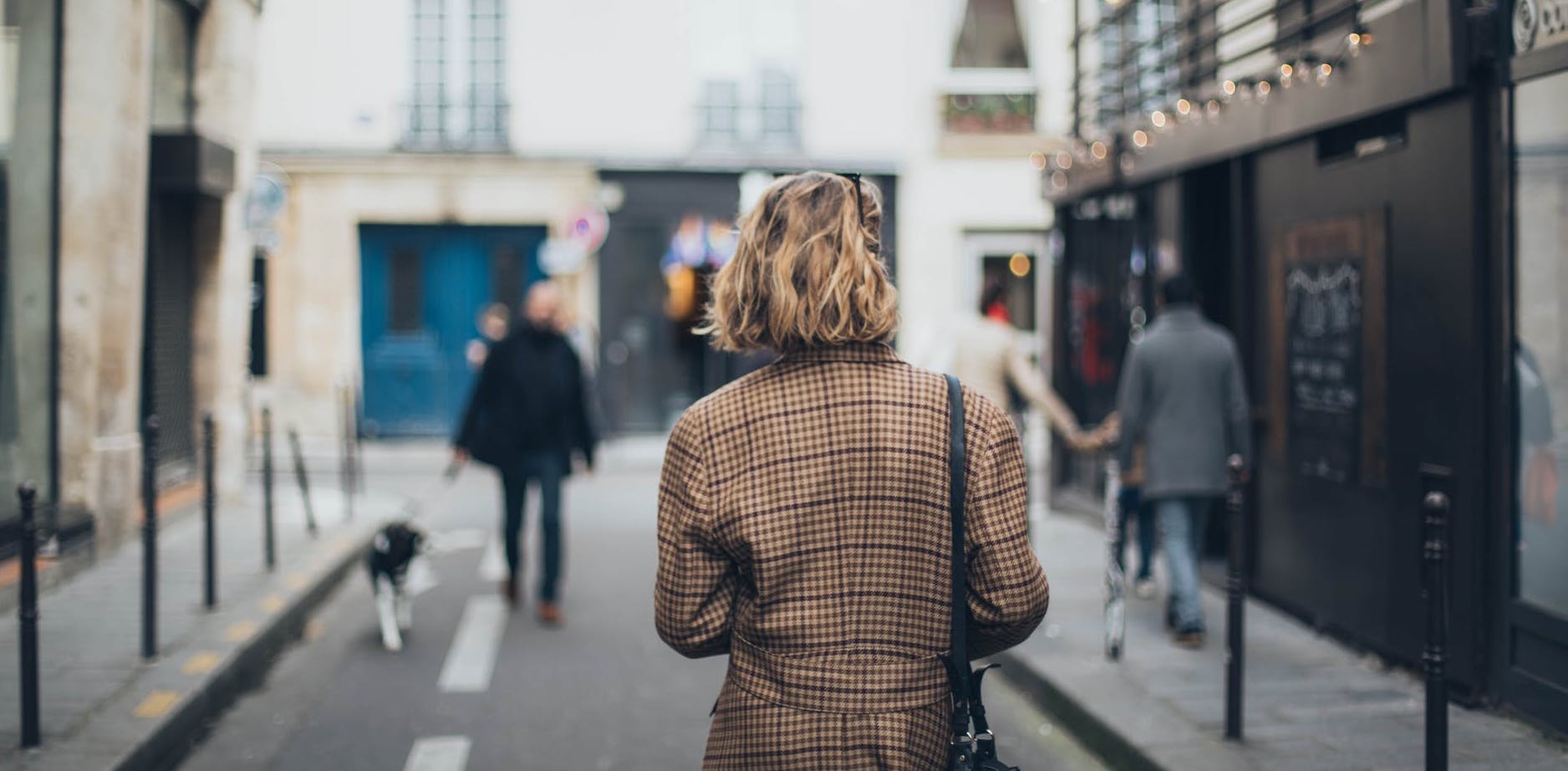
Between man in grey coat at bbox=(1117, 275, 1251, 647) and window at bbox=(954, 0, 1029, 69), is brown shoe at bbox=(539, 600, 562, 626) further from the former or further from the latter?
window at bbox=(954, 0, 1029, 69)

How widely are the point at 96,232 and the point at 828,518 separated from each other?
8324 millimetres

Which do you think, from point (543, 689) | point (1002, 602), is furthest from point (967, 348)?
point (1002, 602)

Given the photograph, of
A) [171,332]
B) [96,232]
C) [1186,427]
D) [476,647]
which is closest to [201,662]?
[476,647]

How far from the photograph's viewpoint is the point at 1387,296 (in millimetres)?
6824

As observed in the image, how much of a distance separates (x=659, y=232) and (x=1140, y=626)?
15.0 m

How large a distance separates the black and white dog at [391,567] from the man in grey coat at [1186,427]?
3713 millimetres

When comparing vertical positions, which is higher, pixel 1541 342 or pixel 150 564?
pixel 1541 342

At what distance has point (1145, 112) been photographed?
10508 mm

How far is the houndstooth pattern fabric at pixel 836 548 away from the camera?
2486 mm

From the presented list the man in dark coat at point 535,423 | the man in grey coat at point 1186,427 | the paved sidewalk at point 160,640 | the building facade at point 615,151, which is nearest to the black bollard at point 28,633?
the paved sidewalk at point 160,640

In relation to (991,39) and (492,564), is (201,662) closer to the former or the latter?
(492,564)

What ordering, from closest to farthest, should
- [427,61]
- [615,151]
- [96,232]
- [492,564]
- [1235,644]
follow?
[1235,644] < [96,232] < [492,564] < [427,61] < [615,151]

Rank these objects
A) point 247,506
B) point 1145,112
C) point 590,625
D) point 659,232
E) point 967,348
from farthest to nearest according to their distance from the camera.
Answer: point 659,232 < point 247,506 < point 1145,112 < point 967,348 < point 590,625

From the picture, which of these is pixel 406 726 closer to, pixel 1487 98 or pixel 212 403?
pixel 1487 98
